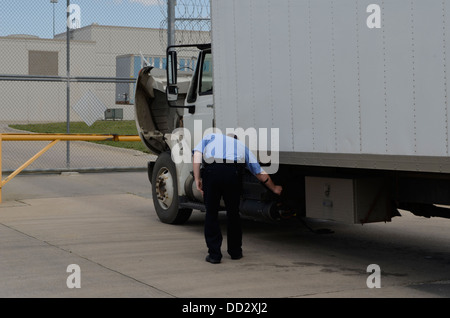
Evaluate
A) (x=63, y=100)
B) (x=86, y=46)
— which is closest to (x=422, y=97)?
(x=63, y=100)

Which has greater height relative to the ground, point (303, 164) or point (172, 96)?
point (172, 96)

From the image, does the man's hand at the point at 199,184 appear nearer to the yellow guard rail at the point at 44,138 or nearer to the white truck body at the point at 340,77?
the white truck body at the point at 340,77

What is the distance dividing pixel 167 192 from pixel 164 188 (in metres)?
0.11

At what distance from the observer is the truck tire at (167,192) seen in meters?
11.8

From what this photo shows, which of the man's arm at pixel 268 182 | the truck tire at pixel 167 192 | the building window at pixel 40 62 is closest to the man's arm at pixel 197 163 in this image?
the man's arm at pixel 268 182

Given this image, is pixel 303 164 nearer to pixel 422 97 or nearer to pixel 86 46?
pixel 422 97

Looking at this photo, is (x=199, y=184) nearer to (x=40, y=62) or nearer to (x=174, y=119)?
(x=174, y=119)

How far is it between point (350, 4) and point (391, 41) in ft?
2.34

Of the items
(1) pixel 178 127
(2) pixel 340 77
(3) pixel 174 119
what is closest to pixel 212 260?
(2) pixel 340 77

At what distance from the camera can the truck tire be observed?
38.6 ft

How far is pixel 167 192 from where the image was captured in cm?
1194

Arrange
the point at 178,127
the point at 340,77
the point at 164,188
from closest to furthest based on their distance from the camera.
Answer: the point at 340,77, the point at 178,127, the point at 164,188

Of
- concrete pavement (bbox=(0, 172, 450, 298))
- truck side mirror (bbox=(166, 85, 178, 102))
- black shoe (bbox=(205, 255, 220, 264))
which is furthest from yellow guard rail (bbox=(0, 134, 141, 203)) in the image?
black shoe (bbox=(205, 255, 220, 264))

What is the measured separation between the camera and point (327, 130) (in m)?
8.10
